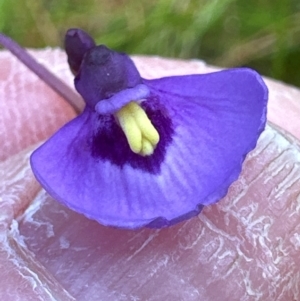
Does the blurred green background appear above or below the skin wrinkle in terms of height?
below

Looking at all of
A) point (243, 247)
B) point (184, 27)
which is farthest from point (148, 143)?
point (184, 27)

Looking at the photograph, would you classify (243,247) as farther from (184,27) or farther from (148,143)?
(184,27)

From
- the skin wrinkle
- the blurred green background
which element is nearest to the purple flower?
the skin wrinkle

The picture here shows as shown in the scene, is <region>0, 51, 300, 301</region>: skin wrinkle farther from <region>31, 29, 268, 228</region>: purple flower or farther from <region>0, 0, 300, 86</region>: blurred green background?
<region>0, 0, 300, 86</region>: blurred green background

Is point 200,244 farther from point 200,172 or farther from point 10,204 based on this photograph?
point 10,204

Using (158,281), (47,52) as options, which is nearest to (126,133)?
(158,281)

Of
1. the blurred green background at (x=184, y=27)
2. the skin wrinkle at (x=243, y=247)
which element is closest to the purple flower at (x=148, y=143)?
the skin wrinkle at (x=243, y=247)

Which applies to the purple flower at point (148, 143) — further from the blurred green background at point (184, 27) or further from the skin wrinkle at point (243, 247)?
the blurred green background at point (184, 27)

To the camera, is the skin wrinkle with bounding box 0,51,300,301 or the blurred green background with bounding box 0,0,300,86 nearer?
the skin wrinkle with bounding box 0,51,300,301
